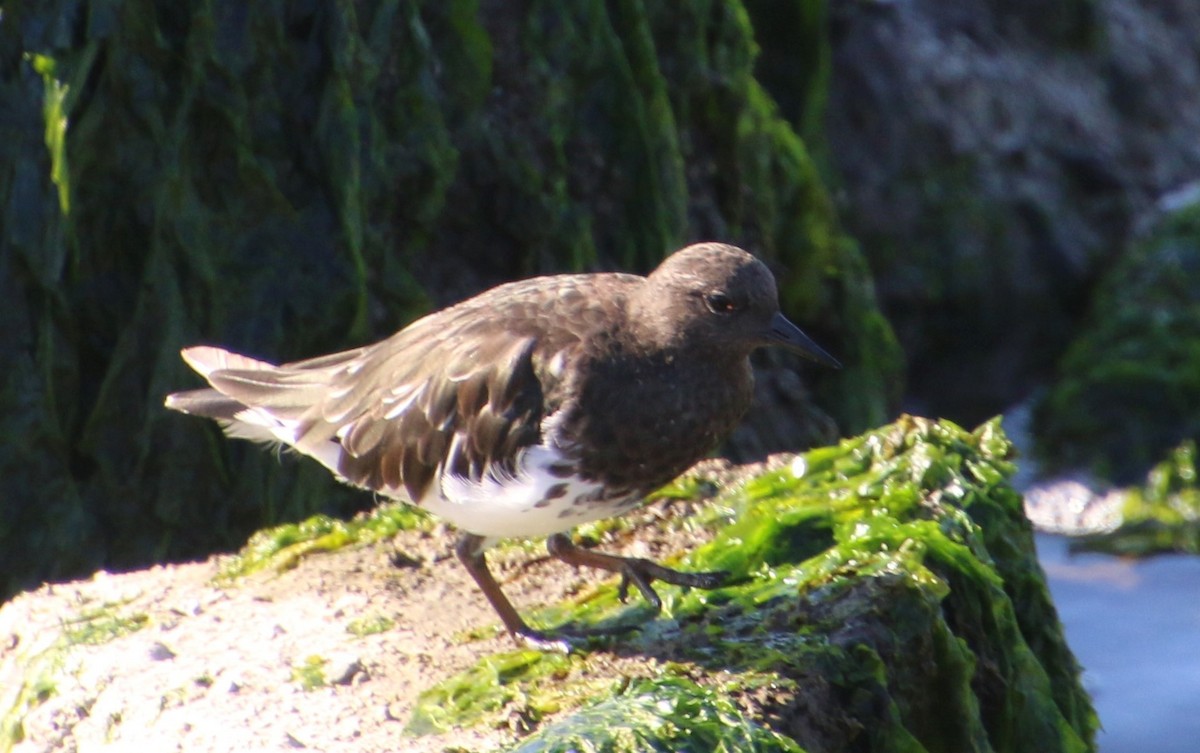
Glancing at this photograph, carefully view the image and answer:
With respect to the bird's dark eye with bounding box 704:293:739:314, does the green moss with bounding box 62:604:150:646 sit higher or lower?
lower

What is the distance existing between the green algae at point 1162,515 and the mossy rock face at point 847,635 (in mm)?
2945

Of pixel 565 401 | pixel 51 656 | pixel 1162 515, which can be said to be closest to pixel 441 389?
pixel 565 401

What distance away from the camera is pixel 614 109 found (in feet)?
21.7

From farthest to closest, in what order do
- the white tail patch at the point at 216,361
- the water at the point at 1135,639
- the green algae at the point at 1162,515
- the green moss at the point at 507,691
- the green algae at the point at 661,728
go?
the green algae at the point at 1162,515
the water at the point at 1135,639
the white tail patch at the point at 216,361
the green moss at the point at 507,691
the green algae at the point at 661,728

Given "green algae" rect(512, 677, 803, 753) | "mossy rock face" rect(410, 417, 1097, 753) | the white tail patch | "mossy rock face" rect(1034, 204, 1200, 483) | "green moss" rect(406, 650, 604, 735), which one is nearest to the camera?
"green algae" rect(512, 677, 803, 753)

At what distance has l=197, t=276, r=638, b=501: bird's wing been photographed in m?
4.06

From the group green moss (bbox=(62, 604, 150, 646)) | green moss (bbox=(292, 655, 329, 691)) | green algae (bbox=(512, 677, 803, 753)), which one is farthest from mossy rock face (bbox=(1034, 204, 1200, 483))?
green moss (bbox=(62, 604, 150, 646))

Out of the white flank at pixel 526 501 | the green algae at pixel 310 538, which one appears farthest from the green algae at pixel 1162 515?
the white flank at pixel 526 501

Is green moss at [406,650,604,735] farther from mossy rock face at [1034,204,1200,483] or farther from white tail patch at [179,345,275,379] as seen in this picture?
mossy rock face at [1034,204,1200,483]

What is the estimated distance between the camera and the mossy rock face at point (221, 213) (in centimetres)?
569

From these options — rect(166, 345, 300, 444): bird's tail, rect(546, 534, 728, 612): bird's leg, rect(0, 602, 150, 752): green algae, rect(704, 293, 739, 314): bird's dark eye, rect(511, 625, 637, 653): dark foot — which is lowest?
rect(0, 602, 150, 752): green algae

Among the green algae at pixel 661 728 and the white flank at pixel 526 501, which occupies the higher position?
the white flank at pixel 526 501

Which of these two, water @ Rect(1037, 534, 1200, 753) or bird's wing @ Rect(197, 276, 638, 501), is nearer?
bird's wing @ Rect(197, 276, 638, 501)

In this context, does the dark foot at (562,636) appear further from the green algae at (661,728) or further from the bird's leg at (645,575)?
the green algae at (661,728)
